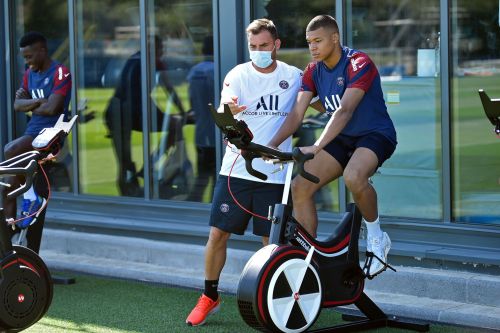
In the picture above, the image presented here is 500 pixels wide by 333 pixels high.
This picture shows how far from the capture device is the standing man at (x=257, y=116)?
22.8ft

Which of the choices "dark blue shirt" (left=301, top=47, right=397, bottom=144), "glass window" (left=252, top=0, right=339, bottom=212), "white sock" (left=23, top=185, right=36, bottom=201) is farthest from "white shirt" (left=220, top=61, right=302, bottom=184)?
"white sock" (left=23, top=185, right=36, bottom=201)

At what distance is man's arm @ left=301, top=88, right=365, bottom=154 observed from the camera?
20.8 feet

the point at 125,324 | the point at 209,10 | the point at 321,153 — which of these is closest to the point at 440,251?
the point at 321,153

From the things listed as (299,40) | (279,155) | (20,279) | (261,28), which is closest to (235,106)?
(261,28)

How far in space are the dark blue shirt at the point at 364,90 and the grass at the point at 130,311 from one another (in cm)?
128

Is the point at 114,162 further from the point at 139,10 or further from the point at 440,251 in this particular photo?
the point at 440,251

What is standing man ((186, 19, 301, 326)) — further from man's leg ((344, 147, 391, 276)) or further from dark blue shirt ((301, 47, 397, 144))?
man's leg ((344, 147, 391, 276))

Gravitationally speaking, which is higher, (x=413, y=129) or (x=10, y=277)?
(x=413, y=129)

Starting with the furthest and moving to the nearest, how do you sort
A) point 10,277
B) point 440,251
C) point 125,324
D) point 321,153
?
point 440,251 → point 125,324 → point 321,153 → point 10,277

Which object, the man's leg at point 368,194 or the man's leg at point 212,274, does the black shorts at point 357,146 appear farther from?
the man's leg at point 212,274

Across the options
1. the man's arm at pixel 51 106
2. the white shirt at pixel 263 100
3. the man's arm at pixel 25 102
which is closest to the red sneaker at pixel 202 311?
the white shirt at pixel 263 100

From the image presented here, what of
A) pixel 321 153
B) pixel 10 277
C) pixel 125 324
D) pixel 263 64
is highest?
pixel 263 64

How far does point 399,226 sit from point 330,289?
6.41ft

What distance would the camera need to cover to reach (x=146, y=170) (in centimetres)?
999
